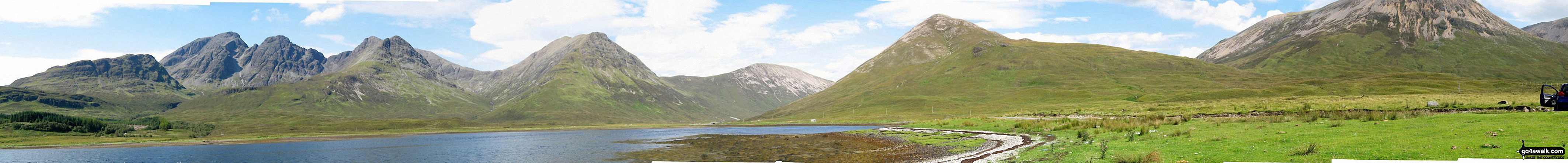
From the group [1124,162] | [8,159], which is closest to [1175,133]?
[1124,162]

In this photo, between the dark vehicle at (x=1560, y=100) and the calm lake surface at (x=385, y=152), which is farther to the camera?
the calm lake surface at (x=385, y=152)

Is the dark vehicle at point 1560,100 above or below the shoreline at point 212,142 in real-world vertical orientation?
above

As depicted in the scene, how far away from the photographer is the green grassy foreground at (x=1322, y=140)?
2306 cm

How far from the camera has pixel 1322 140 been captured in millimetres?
28453

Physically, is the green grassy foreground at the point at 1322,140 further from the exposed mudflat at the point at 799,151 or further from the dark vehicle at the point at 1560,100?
the exposed mudflat at the point at 799,151

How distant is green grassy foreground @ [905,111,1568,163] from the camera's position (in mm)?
23062

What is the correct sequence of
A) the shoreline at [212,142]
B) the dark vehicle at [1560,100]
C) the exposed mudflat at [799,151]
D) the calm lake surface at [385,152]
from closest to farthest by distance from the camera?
the dark vehicle at [1560,100]
the exposed mudflat at [799,151]
the calm lake surface at [385,152]
the shoreline at [212,142]

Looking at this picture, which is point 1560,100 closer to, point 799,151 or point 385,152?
point 799,151

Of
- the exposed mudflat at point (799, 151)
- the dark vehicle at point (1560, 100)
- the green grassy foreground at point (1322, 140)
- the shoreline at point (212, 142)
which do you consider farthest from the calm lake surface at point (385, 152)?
the dark vehicle at point (1560, 100)

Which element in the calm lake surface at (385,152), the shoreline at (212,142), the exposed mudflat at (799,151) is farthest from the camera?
the shoreline at (212,142)

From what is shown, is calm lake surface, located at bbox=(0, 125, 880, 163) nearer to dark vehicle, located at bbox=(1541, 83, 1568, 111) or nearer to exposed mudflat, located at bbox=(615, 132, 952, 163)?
exposed mudflat, located at bbox=(615, 132, 952, 163)

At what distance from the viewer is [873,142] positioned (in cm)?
6056

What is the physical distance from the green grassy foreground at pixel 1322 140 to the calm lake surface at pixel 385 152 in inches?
1401

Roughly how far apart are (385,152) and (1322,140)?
101 m
